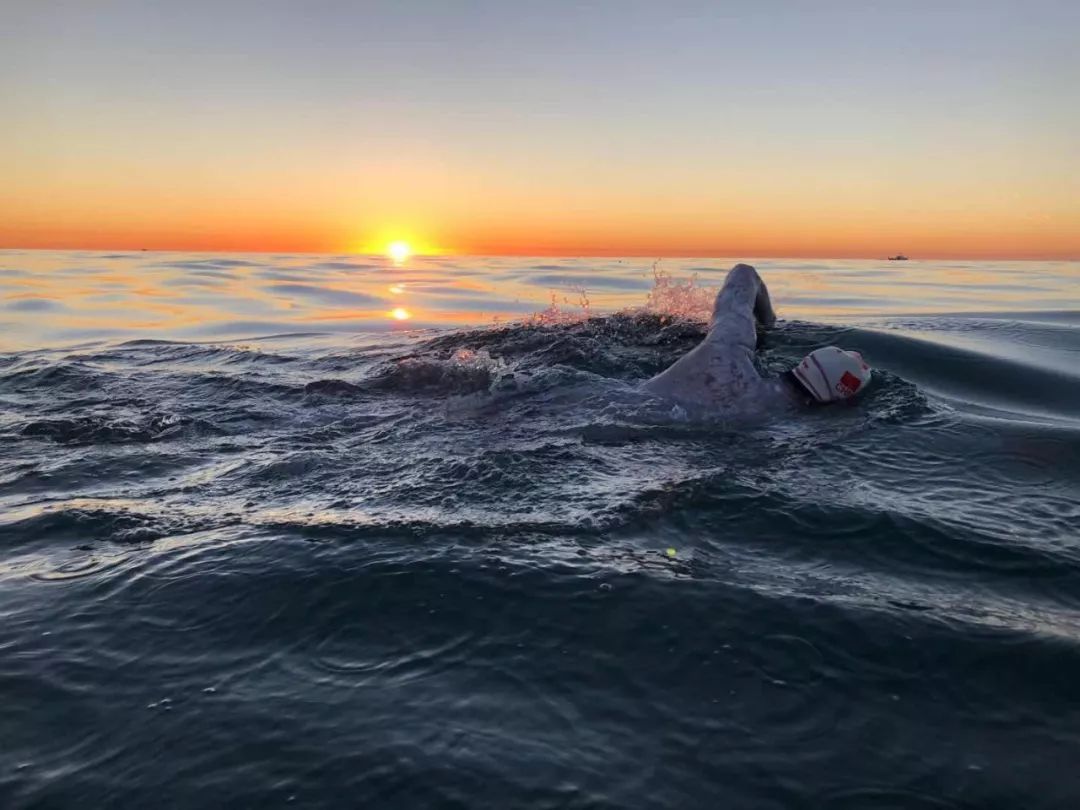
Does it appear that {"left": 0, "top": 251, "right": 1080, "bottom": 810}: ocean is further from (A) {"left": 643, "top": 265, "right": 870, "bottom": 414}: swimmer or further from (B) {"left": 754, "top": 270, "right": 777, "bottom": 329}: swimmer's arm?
(B) {"left": 754, "top": 270, "right": 777, "bottom": 329}: swimmer's arm

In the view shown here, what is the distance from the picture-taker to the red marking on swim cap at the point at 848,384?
Answer: 7.52 m

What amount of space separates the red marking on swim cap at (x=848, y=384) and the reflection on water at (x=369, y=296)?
4437 mm

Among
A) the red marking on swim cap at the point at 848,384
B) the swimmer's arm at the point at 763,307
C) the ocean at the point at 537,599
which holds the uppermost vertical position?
the swimmer's arm at the point at 763,307

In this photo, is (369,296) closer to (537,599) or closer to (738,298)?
(738,298)

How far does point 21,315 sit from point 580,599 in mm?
18074

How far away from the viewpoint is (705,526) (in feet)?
15.3

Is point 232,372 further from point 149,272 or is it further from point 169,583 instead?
point 149,272

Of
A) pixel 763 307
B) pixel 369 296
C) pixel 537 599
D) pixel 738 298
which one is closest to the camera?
pixel 537 599

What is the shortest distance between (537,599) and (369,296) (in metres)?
20.1

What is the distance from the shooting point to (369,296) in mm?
22672

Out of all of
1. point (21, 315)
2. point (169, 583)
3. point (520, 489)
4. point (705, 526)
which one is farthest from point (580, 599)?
point (21, 315)

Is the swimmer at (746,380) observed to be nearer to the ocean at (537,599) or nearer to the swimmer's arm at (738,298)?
the ocean at (537,599)

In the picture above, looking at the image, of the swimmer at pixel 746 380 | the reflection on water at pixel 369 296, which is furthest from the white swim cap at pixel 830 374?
the reflection on water at pixel 369 296

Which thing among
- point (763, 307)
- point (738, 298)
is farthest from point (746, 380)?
point (763, 307)
